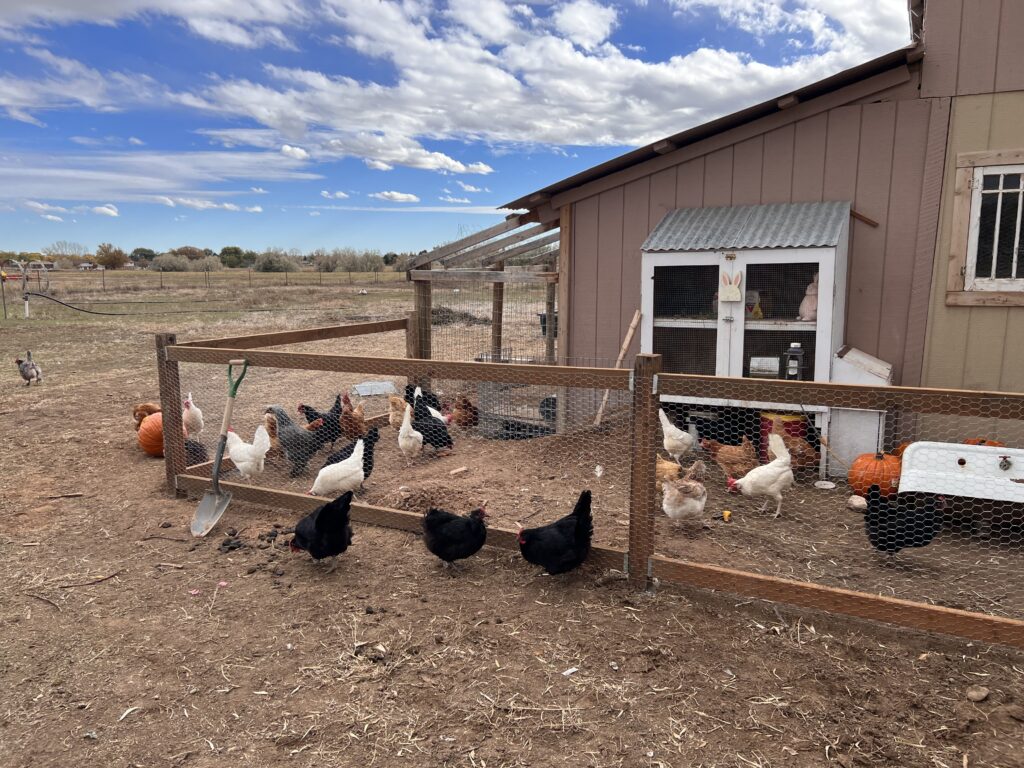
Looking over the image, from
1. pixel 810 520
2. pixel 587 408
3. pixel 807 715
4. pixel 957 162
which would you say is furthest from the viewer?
pixel 587 408

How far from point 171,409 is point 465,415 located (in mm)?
2826

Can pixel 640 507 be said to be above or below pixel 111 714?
above

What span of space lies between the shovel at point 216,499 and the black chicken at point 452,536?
65.0 inches

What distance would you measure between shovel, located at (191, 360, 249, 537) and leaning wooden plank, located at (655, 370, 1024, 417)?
9.34 ft

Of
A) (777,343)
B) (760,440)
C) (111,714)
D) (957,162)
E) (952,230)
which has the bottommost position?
(111,714)

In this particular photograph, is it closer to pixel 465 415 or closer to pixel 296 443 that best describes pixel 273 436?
pixel 296 443

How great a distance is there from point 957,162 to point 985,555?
10.2ft

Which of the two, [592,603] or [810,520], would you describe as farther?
[810,520]

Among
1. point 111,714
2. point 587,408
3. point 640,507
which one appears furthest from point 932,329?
point 111,714

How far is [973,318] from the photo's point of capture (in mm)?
5059

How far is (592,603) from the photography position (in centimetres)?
317

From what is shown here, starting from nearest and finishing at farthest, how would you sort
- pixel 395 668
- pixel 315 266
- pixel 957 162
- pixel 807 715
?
pixel 807 715, pixel 395 668, pixel 957 162, pixel 315 266

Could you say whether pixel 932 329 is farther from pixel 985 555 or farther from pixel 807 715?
pixel 807 715

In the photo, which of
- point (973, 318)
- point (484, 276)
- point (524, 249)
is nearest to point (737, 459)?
point (973, 318)
